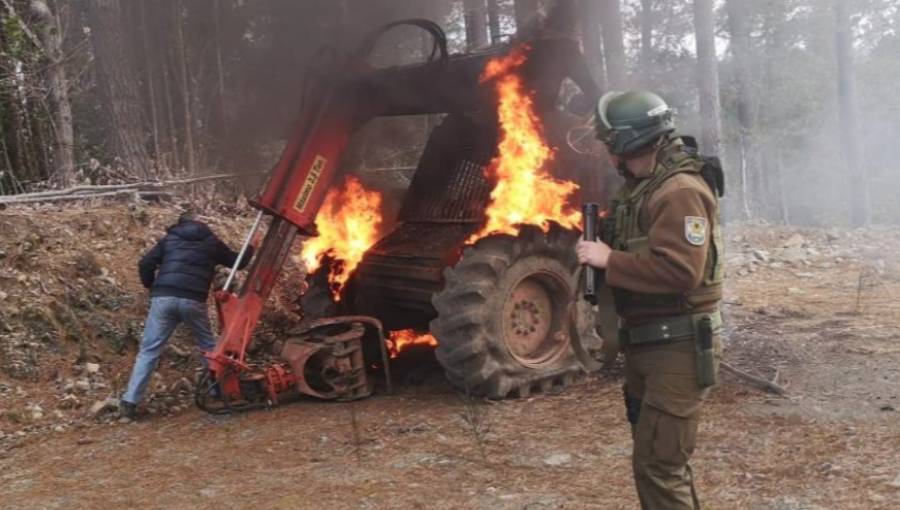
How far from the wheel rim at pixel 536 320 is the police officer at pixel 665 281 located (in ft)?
11.2

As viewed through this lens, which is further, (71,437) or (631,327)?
(71,437)

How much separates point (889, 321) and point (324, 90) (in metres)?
6.44

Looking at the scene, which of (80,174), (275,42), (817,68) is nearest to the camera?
(275,42)

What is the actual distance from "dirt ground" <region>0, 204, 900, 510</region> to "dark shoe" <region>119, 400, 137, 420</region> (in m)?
0.15

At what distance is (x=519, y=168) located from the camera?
23.2ft

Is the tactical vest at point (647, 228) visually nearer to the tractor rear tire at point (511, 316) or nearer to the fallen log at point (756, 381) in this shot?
the tractor rear tire at point (511, 316)

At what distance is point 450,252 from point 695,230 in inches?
152

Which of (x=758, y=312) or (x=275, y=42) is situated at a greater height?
(x=275, y=42)

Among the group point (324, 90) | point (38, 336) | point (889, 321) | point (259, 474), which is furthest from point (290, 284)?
point (889, 321)

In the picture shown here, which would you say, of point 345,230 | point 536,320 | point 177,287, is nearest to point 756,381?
point 536,320

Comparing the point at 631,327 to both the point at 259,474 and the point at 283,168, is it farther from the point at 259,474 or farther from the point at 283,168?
the point at 283,168

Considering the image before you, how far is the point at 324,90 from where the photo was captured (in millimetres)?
6898

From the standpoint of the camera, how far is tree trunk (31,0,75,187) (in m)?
11.6

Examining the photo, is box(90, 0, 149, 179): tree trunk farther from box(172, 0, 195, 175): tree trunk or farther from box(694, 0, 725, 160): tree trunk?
box(694, 0, 725, 160): tree trunk
